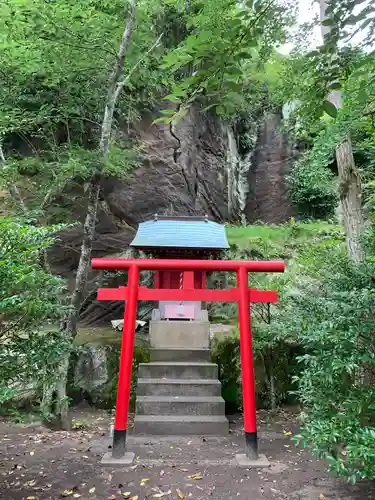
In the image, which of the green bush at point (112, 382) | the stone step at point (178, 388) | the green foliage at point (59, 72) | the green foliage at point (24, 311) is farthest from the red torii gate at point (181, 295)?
the green bush at point (112, 382)

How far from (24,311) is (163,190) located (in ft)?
25.2

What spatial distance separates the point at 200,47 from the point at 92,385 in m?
5.98

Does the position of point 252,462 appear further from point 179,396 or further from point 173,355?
point 173,355

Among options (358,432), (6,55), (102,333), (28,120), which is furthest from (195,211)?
(358,432)

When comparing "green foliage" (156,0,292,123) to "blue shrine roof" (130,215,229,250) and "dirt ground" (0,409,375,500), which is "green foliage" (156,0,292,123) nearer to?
"dirt ground" (0,409,375,500)

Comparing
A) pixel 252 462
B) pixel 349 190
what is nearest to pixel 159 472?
pixel 252 462

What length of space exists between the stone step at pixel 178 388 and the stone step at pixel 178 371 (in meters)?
0.24

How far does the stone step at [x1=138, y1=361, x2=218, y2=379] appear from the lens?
6121 mm

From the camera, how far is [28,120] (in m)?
6.70

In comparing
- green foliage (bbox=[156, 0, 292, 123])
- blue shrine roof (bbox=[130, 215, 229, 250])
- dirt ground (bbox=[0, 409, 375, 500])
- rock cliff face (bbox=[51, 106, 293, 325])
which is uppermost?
rock cliff face (bbox=[51, 106, 293, 325])

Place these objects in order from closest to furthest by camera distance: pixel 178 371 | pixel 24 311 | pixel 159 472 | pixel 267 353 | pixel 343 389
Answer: pixel 343 389 < pixel 24 311 < pixel 159 472 < pixel 178 371 < pixel 267 353

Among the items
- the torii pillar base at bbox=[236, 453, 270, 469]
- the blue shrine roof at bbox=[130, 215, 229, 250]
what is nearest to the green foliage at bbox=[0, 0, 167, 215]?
the blue shrine roof at bbox=[130, 215, 229, 250]

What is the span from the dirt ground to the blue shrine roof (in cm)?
332

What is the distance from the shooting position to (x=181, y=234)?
7508mm
